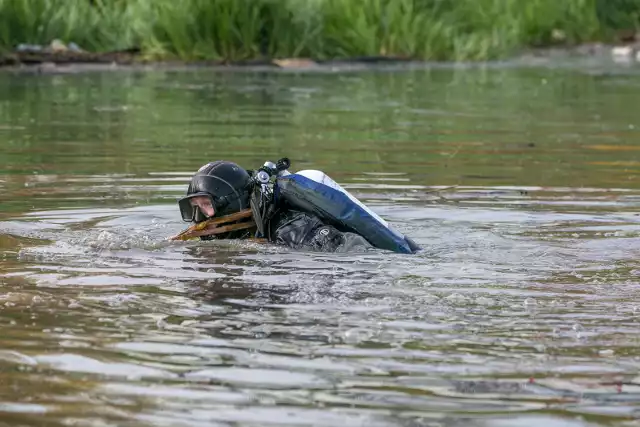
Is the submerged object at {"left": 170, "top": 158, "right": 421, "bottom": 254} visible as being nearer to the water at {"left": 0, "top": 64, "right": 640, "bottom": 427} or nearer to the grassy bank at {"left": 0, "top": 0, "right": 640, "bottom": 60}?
the water at {"left": 0, "top": 64, "right": 640, "bottom": 427}

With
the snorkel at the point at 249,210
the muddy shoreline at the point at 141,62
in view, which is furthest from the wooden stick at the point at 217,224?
the muddy shoreline at the point at 141,62

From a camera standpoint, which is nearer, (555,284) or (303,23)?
(555,284)

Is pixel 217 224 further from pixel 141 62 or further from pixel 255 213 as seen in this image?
pixel 141 62

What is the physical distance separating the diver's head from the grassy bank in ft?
64.3

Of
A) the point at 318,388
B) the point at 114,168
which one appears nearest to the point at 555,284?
the point at 318,388

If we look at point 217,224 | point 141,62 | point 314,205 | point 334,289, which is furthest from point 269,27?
point 334,289

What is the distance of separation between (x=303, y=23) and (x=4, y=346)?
2391cm

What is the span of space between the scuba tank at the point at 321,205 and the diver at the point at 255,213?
0.03 feet

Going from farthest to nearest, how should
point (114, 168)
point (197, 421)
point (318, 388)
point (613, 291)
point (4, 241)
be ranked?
point (114, 168) → point (4, 241) → point (613, 291) → point (318, 388) → point (197, 421)

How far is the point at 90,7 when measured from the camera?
102 ft

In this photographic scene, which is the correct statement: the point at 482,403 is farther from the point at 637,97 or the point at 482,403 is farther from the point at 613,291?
the point at 637,97

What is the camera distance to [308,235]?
10.3m

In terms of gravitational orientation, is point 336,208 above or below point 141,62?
above

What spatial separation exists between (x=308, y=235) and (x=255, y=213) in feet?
1.26
